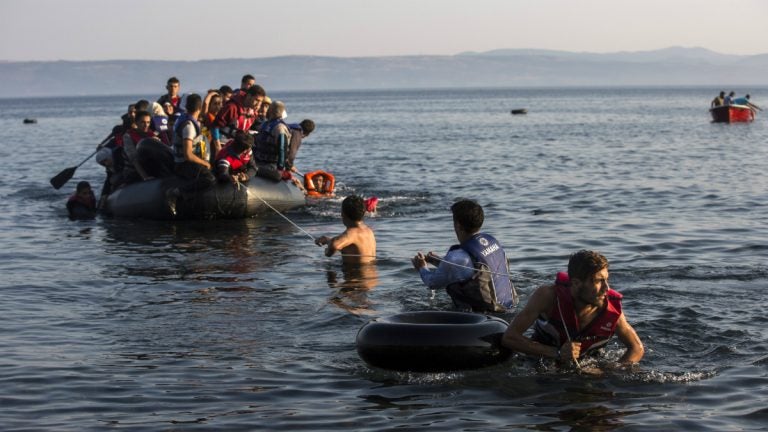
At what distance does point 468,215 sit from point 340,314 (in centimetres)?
232

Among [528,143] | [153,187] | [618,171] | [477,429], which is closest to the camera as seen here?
[477,429]

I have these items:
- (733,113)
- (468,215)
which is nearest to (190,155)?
(468,215)

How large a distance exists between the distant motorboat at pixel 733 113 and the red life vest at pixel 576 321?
47.2 m

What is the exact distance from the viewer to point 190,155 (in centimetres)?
1669

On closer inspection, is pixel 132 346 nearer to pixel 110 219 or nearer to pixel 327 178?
pixel 110 219

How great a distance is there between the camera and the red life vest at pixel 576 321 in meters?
7.99

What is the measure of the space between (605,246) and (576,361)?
6924mm

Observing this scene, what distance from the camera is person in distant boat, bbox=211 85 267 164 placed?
59.0ft

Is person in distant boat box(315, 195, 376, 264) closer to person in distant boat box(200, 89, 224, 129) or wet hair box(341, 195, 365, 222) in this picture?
wet hair box(341, 195, 365, 222)

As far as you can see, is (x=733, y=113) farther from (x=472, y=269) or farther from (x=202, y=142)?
(x=472, y=269)

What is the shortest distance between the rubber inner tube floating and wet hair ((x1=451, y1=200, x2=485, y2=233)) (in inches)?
46.3

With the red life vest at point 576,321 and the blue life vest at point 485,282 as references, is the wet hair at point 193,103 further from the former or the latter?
the red life vest at point 576,321

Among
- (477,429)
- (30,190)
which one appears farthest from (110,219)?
(477,429)

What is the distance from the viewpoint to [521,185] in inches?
977
